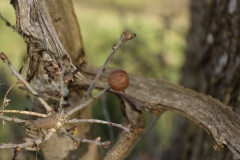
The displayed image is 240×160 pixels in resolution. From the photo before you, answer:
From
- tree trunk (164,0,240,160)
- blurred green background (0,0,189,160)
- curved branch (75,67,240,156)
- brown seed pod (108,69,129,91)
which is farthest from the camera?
blurred green background (0,0,189,160)

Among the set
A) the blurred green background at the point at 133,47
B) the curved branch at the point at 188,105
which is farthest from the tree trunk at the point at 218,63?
the blurred green background at the point at 133,47

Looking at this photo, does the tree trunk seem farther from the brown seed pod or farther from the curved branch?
the brown seed pod

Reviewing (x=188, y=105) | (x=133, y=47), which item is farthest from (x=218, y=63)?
(x=133, y=47)

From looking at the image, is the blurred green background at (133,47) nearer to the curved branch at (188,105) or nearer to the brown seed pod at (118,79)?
the brown seed pod at (118,79)

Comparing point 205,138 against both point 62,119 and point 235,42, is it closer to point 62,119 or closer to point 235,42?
point 235,42

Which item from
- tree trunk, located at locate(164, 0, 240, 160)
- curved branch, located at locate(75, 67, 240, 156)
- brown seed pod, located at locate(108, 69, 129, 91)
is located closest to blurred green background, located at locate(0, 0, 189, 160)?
brown seed pod, located at locate(108, 69, 129, 91)

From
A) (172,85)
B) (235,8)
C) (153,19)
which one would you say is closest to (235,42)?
(235,8)

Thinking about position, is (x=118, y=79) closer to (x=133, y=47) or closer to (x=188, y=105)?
(x=188, y=105)
